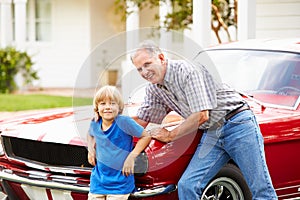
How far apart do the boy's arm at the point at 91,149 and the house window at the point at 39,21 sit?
54.5 ft

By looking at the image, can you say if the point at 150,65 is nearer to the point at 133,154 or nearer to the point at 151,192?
the point at 133,154

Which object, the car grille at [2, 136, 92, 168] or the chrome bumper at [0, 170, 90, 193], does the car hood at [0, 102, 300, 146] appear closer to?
the car grille at [2, 136, 92, 168]

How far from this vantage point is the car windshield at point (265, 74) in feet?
19.3

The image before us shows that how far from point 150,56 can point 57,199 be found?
1257 mm

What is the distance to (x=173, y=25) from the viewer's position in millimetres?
12969

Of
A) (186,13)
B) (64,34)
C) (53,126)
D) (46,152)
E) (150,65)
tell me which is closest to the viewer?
(150,65)

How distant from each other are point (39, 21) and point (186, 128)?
17.1 m

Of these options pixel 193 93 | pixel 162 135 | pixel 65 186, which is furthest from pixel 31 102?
pixel 193 93

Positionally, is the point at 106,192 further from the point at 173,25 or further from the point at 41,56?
the point at 41,56

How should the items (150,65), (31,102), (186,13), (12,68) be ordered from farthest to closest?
(12,68), (31,102), (186,13), (150,65)

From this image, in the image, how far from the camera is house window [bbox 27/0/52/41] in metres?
21.1

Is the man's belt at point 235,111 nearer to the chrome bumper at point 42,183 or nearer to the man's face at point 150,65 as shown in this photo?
the man's face at point 150,65

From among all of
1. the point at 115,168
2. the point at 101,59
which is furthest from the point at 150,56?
the point at 101,59

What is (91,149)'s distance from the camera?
4.79m
